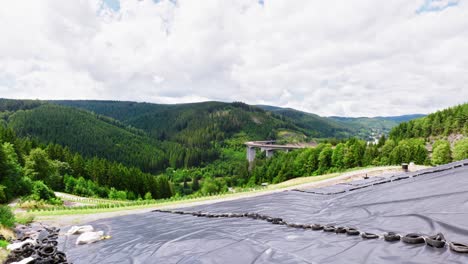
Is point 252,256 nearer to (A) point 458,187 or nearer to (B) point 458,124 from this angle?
(A) point 458,187

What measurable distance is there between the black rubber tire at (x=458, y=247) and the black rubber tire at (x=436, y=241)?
142 millimetres

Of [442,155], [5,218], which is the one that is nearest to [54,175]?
[5,218]

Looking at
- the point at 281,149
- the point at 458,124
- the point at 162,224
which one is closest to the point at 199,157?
the point at 281,149

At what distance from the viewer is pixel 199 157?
161750 mm

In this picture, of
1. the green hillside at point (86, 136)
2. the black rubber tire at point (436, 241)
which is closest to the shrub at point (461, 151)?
the black rubber tire at point (436, 241)

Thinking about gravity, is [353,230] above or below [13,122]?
below

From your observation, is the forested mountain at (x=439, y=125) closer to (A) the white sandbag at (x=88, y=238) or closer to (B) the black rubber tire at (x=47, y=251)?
(A) the white sandbag at (x=88, y=238)

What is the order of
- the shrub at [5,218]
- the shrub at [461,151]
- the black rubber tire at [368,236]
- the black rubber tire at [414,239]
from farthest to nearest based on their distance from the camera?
the shrub at [461,151]
the shrub at [5,218]
the black rubber tire at [368,236]
the black rubber tire at [414,239]

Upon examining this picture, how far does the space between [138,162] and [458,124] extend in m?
126

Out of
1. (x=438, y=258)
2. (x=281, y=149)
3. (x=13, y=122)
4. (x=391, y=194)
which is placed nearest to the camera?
(x=438, y=258)

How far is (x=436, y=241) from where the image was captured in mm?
4039

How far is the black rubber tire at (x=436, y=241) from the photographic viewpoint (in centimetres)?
403

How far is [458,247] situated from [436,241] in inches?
12.3

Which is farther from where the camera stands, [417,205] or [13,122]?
[13,122]
